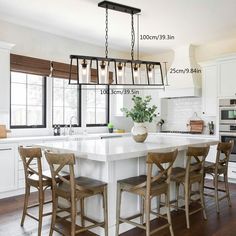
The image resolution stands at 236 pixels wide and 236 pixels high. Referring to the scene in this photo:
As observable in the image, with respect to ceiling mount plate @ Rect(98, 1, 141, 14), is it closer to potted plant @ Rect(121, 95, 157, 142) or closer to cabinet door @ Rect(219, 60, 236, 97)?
potted plant @ Rect(121, 95, 157, 142)

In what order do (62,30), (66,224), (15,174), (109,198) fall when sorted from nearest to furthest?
(109,198) < (66,224) < (15,174) < (62,30)

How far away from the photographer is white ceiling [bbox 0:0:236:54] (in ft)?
13.3

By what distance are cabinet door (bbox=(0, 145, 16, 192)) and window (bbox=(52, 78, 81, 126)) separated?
154 cm

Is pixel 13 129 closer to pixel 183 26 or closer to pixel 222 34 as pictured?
pixel 183 26

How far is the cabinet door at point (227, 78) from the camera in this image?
539 centimetres

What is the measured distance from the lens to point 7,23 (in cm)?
483

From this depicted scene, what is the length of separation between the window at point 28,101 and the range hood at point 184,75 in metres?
2.92

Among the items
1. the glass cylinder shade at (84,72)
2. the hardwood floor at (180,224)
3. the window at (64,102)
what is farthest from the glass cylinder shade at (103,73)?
the window at (64,102)

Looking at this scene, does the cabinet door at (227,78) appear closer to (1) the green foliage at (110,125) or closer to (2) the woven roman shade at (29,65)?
(1) the green foliage at (110,125)

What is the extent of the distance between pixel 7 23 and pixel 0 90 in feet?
4.27

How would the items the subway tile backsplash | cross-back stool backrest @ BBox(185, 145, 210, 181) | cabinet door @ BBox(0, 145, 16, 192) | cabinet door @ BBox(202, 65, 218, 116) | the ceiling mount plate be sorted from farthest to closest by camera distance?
the subway tile backsplash, cabinet door @ BBox(202, 65, 218, 116), cabinet door @ BBox(0, 145, 16, 192), the ceiling mount plate, cross-back stool backrest @ BBox(185, 145, 210, 181)

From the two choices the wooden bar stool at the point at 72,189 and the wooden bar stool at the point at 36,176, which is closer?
the wooden bar stool at the point at 72,189

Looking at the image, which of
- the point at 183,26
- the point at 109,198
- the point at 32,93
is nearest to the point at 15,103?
the point at 32,93

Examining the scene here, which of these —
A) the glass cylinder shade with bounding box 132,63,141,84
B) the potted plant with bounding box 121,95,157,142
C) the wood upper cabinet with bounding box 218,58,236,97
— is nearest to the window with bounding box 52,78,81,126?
the glass cylinder shade with bounding box 132,63,141,84
